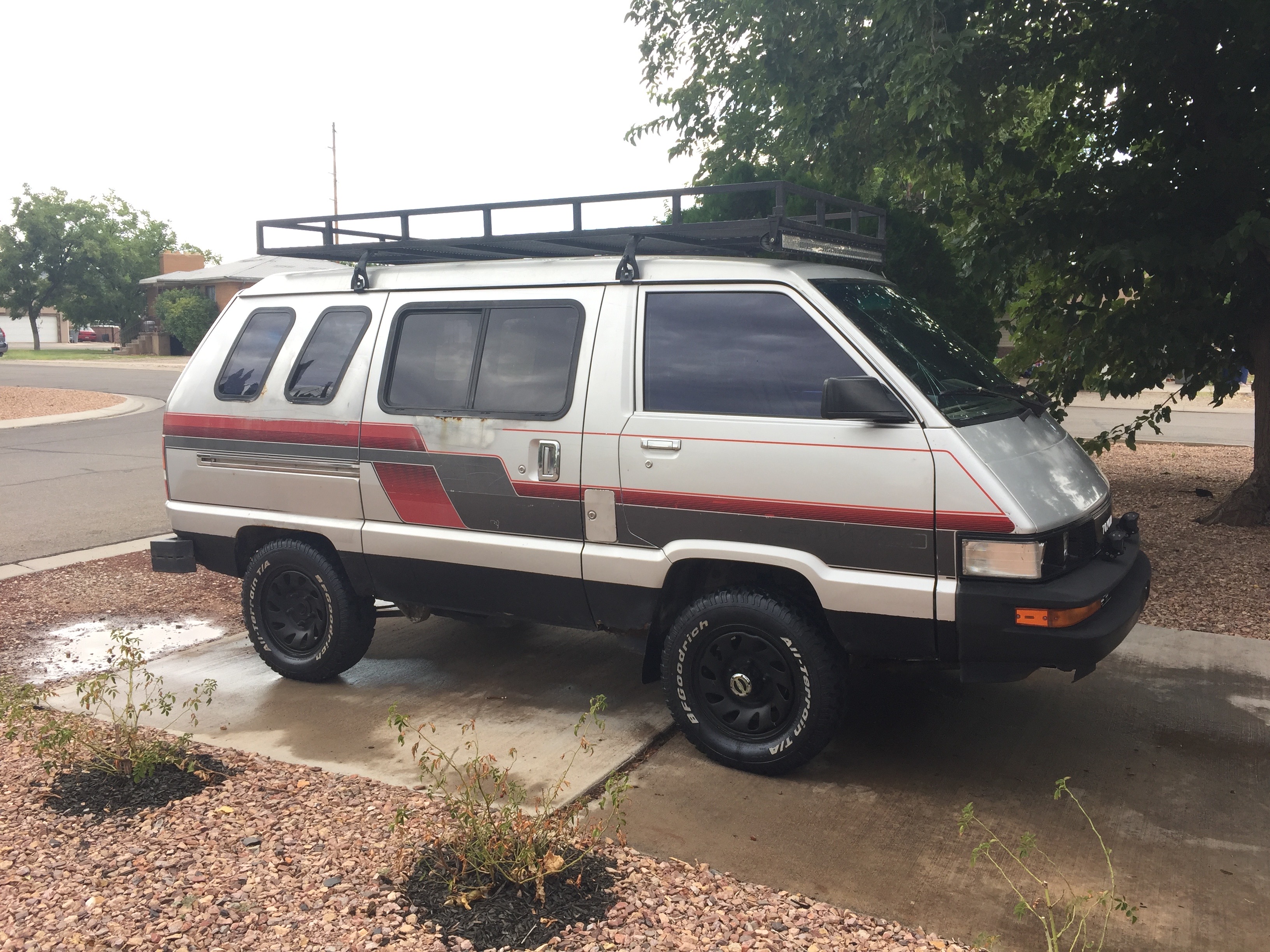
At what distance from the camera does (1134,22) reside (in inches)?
316

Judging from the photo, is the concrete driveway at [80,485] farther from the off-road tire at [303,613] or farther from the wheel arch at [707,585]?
the wheel arch at [707,585]

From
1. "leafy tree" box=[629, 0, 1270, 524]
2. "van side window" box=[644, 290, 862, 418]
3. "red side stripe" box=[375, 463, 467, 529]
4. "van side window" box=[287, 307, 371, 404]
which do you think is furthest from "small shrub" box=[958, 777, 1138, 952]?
"leafy tree" box=[629, 0, 1270, 524]

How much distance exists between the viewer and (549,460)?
4812 millimetres

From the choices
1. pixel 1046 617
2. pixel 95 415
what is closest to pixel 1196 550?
pixel 1046 617

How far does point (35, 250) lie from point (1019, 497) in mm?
67014

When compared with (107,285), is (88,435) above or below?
below

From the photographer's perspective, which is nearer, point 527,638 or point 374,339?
point 374,339

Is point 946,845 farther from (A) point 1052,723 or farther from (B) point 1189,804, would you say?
(A) point 1052,723

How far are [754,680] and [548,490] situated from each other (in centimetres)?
125

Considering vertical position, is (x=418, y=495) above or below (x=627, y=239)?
below

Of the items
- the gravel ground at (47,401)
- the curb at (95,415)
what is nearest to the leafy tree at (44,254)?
the gravel ground at (47,401)

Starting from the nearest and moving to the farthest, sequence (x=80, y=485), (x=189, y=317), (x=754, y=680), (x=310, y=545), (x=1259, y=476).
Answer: (x=754, y=680) < (x=310, y=545) < (x=1259, y=476) < (x=80, y=485) < (x=189, y=317)

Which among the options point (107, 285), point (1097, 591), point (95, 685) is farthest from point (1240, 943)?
point (107, 285)

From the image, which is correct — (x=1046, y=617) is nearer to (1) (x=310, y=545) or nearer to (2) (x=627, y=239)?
(2) (x=627, y=239)
